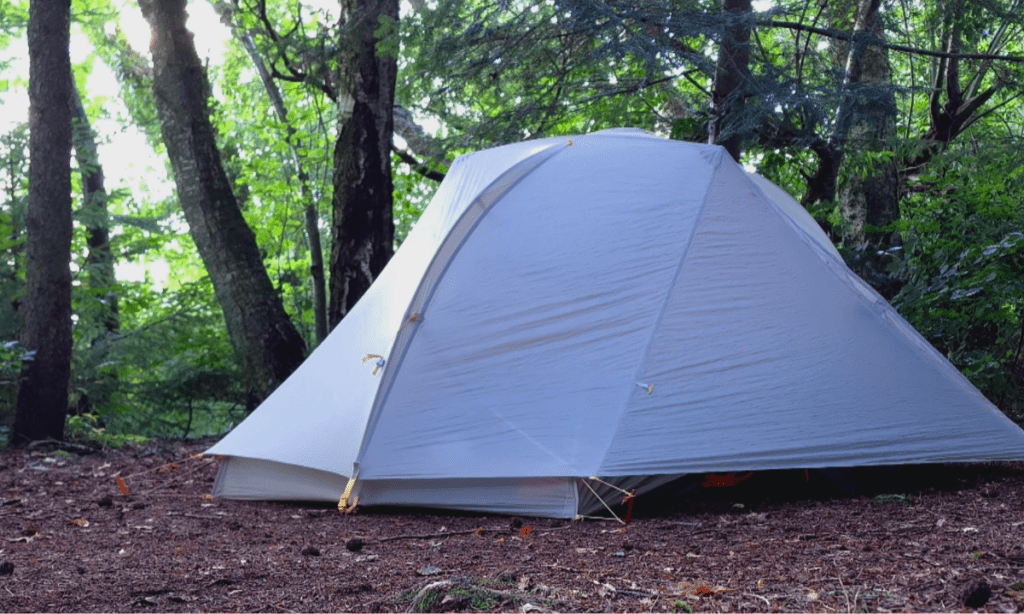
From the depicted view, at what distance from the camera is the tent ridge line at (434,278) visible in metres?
4.31

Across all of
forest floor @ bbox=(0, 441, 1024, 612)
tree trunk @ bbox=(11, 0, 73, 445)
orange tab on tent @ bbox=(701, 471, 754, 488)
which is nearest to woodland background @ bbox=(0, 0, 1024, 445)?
tree trunk @ bbox=(11, 0, 73, 445)

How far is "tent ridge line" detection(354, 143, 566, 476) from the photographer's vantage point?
4.31 meters

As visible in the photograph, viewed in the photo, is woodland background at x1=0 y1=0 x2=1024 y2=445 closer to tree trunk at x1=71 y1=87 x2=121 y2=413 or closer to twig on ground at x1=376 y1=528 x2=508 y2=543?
tree trunk at x1=71 y1=87 x2=121 y2=413

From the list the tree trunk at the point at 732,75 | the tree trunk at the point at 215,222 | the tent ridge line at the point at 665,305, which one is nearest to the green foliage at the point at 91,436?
the tree trunk at the point at 215,222

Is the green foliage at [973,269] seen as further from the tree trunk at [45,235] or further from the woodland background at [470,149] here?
the tree trunk at [45,235]

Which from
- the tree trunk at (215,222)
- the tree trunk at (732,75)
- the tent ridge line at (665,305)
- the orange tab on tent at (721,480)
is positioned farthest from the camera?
the tree trunk at (215,222)

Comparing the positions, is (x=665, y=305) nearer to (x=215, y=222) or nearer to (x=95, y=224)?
(x=215, y=222)

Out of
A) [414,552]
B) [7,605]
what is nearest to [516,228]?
[414,552]

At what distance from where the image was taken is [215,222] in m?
7.56

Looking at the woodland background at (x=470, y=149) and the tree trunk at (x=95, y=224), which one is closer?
the woodland background at (x=470, y=149)

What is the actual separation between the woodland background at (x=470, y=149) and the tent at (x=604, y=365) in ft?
3.82

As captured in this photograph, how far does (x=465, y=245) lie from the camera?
4703 mm

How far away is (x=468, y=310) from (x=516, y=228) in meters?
0.53

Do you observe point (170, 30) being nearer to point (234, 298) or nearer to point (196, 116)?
point (196, 116)
